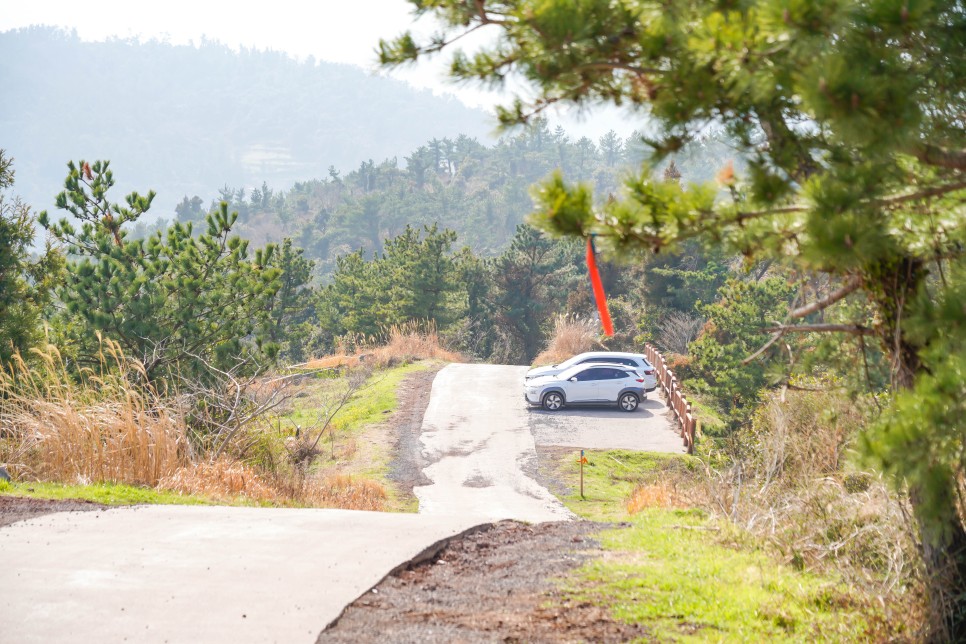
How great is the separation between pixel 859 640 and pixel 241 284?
14624 millimetres

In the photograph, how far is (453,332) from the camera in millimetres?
41469

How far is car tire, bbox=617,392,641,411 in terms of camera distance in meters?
25.5

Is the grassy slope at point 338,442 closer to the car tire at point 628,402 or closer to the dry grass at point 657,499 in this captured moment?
the dry grass at point 657,499

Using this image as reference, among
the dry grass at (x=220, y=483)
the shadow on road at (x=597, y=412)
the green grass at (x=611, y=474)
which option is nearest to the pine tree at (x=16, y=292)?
the dry grass at (x=220, y=483)

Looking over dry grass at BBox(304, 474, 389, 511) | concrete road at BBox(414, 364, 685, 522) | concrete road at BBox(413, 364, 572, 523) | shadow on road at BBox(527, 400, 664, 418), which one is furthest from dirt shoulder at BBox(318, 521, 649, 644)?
shadow on road at BBox(527, 400, 664, 418)

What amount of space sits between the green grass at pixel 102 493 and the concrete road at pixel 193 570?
0.74m

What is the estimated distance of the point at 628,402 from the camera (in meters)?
25.6

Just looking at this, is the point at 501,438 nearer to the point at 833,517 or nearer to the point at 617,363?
the point at 617,363

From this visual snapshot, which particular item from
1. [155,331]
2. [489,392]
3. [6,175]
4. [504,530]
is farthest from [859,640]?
[489,392]

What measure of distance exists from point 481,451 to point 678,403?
5902 millimetres

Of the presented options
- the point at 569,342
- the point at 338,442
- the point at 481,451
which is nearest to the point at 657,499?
the point at 481,451

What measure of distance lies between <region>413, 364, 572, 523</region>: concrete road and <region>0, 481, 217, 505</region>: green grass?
2979mm

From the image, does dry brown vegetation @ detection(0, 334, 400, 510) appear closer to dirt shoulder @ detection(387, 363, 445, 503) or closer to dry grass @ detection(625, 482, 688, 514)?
dry grass @ detection(625, 482, 688, 514)

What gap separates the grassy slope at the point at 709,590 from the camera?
5445 millimetres
